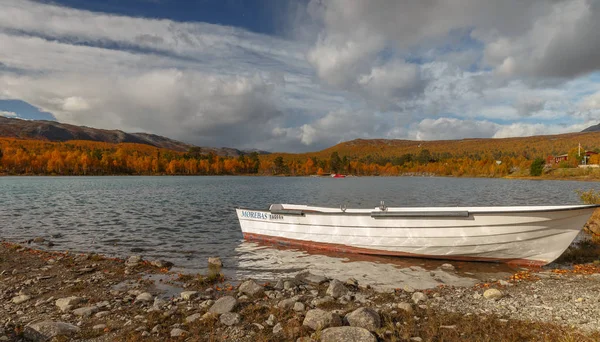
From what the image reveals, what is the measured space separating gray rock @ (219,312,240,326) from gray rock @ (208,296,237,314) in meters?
0.27

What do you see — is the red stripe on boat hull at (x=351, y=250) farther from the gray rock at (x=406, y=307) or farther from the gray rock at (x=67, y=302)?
the gray rock at (x=67, y=302)

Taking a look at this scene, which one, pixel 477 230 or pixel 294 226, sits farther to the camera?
pixel 294 226

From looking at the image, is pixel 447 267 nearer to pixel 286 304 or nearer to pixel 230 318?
pixel 286 304

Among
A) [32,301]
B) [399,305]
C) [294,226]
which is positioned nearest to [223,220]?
[294,226]

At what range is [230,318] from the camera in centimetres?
739

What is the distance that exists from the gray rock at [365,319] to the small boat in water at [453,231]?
707 cm

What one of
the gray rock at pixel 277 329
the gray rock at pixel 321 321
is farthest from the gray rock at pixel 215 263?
the gray rock at pixel 321 321

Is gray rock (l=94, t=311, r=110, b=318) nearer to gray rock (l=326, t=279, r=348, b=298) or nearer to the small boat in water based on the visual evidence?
gray rock (l=326, t=279, r=348, b=298)

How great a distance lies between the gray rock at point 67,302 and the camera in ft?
26.9

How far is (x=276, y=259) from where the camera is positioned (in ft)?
49.2

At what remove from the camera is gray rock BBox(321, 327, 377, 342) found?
5918mm

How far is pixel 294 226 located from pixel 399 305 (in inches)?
354

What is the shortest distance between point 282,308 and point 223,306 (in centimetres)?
145

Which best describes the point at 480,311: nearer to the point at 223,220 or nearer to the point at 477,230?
the point at 477,230
